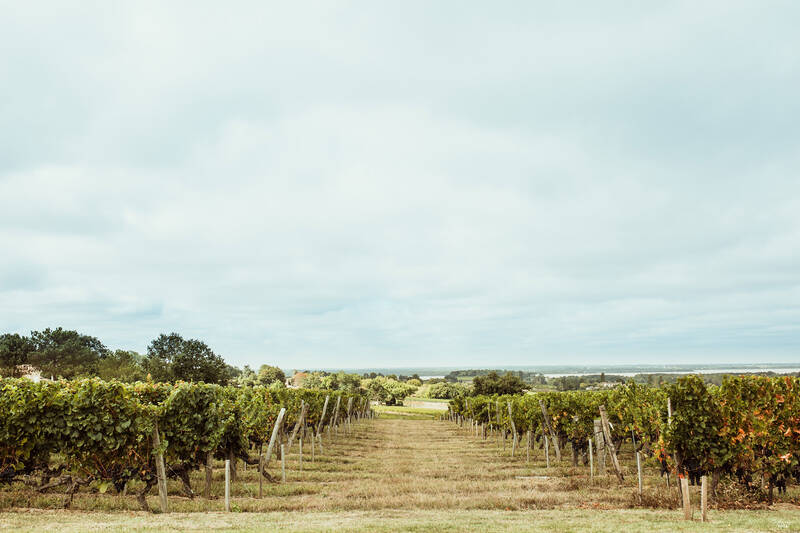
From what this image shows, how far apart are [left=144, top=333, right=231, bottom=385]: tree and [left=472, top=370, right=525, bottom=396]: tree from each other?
43.4 meters

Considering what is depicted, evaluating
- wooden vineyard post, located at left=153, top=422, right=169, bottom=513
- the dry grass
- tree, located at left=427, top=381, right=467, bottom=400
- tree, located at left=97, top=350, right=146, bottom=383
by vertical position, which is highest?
wooden vineyard post, located at left=153, top=422, right=169, bottom=513

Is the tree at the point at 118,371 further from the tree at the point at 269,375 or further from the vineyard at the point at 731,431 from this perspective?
the vineyard at the point at 731,431

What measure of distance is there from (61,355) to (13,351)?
5.82 metres

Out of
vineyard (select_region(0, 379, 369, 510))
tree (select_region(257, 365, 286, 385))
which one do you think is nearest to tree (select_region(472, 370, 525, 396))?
tree (select_region(257, 365, 286, 385))

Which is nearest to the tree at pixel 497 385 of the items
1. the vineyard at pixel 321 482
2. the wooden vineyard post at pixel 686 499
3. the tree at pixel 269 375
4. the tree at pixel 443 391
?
the tree at pixel 443 391

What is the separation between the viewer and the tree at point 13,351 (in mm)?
70562

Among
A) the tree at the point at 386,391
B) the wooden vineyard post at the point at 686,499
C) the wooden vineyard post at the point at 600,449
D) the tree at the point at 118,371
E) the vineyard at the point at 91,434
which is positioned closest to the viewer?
the wooden vineyard post at the point at 686,499

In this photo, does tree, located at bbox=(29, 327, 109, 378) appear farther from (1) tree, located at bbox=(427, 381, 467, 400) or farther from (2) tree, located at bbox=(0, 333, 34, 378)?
(1) tree, located at bbox=(427, 381, 467, 400)

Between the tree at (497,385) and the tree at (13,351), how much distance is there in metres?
69.5

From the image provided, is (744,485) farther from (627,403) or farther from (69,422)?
(69,422)

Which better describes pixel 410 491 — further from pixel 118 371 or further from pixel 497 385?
pixel 497 385

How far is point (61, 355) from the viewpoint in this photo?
75938 millimetres

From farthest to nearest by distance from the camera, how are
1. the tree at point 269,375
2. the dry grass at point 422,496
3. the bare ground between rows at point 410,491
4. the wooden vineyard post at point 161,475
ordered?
1. the tree at point 269,375
2. the bare ground between rows at point 410,491
3. the wooden vineyard post at point 161,475
4. the dry grass at point 422,496

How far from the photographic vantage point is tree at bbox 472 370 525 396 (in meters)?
87.7
